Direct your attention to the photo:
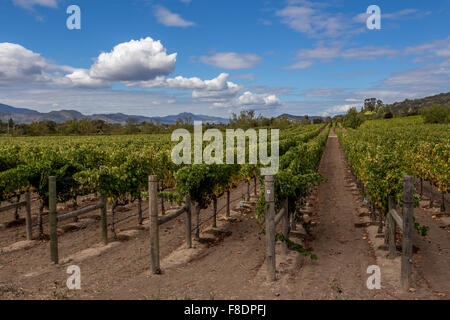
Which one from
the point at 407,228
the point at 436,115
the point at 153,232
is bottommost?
the point at 153,232

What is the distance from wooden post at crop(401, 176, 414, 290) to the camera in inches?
228

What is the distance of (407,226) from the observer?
232 inches

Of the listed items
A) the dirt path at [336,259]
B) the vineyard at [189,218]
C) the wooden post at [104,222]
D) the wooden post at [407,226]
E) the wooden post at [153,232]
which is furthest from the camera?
the wooden post at [104,222]

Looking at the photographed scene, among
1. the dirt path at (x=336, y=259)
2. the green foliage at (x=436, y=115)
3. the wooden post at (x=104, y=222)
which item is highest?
the green foliage at (x=436, y=115)

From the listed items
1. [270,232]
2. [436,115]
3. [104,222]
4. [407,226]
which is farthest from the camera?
[436,115]

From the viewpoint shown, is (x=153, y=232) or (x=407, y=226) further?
(x=153, y=232)

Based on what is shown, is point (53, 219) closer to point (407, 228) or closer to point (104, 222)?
point (104, 222)

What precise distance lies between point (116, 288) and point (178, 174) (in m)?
3.67

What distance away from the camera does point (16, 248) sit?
31.7ft

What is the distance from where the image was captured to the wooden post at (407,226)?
579 cm

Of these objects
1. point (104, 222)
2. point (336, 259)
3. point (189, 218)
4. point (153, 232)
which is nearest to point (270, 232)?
point (336, 259)

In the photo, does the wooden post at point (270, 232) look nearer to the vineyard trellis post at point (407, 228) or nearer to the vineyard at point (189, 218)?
the vineyard at point (189, 218)

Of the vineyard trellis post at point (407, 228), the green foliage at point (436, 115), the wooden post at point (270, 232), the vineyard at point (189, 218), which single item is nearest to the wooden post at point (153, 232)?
the vineyard at point (189, 218)

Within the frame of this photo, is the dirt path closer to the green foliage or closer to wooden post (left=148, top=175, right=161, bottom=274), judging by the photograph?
wooden post (left=148, top=175, right=161, bottom=274)
